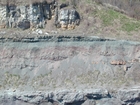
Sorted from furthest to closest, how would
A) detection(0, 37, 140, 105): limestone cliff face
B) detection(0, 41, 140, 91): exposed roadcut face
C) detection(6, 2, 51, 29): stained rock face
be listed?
detection(6, 2, 51, 29): stained rock face
detection(0, 41, 140, 91): exposed roadcut face
detection(0, 37, 140, 105): limestone cliff face

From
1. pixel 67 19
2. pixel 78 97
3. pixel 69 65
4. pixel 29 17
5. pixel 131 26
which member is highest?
pixel 29 17

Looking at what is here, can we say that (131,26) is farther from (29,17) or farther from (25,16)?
(25,16)

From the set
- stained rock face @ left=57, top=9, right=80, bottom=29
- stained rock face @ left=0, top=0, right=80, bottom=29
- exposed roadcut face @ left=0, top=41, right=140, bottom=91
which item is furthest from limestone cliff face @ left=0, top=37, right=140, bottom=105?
stained rock face @ left=0, top=0, right=80, bottom=29

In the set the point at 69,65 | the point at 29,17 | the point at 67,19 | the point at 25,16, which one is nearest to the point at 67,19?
the point at 67,19

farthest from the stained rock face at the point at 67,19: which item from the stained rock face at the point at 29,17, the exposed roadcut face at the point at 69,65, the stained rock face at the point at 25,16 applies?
the exposed roadcut face at the point at 69,65

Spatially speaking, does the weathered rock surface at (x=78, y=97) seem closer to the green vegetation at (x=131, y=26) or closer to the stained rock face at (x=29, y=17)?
the stained rock face at (x=29, y=17)

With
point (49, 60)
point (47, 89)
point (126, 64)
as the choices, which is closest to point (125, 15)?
point (126, 64)

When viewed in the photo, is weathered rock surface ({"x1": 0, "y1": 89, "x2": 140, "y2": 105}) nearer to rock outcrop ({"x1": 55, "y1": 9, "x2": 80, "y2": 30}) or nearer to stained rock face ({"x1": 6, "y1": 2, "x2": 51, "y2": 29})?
stained rock face ({"x1": 6, "y1": 2, "x2": 51, "y2": 29})
